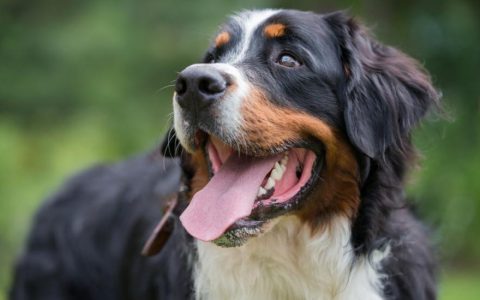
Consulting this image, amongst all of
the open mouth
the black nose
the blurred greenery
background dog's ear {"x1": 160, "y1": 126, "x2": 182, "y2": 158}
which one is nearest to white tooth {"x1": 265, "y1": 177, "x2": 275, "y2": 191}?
the open mouth

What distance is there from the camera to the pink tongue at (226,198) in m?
3.70

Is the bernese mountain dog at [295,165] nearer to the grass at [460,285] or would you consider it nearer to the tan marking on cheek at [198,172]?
the tan marking on cheek at [198,172]

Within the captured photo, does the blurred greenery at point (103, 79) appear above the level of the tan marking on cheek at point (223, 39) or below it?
below

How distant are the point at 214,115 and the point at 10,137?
8.42 m

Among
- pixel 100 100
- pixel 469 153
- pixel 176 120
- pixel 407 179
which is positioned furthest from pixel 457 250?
pixel 176 120

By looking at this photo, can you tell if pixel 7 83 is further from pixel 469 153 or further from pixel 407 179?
pixel 407 179

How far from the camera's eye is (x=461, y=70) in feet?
33.4

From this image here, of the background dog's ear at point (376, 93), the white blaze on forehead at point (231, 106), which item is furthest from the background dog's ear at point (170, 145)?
the background dog's ear at point (376, 93)

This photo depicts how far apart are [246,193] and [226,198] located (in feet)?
0.29

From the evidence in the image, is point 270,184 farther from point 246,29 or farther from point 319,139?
point 246,29

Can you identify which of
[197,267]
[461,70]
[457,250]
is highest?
[197,267]

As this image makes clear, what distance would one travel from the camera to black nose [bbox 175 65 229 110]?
3.54 meters

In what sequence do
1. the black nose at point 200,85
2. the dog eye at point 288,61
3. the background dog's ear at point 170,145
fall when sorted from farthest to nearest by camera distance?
the background dog's ear at point 170,145, the dog eye at point 288,61, the black nose at point 200,85

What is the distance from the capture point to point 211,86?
356 cm
